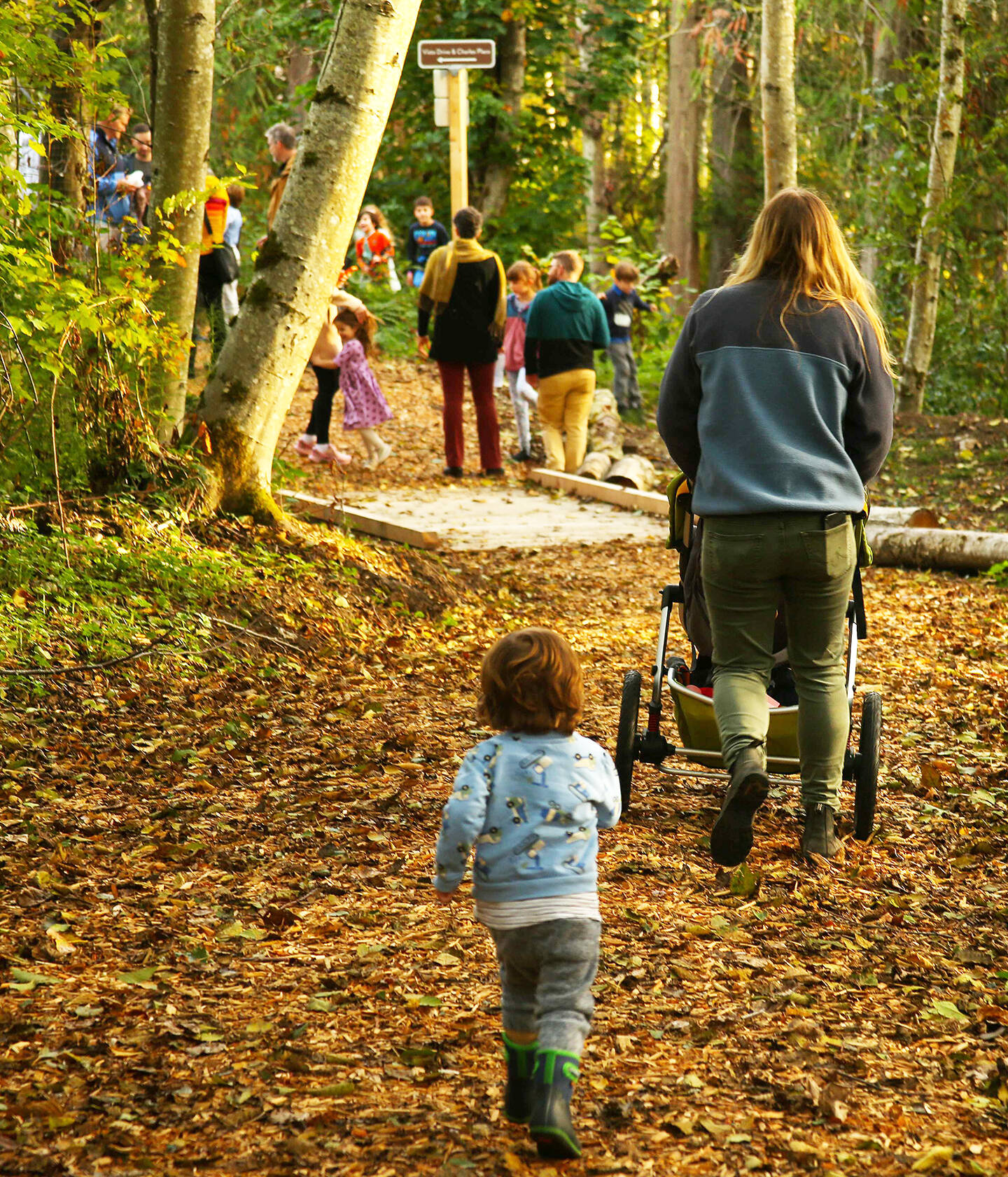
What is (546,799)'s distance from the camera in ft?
9.51

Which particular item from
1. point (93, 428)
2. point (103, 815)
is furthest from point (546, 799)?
point (93, 428)

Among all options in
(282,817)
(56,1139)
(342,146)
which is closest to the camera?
(56,1139)

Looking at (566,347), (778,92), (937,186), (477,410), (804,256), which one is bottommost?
(477,410)

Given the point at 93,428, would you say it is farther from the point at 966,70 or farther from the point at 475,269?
the point at 966,70

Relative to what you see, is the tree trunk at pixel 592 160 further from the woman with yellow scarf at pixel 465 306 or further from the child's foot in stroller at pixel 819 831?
the child's foot in stroller at pixel 819 831

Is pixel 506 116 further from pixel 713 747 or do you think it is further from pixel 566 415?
pixel 713 747

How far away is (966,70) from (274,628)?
578 inches

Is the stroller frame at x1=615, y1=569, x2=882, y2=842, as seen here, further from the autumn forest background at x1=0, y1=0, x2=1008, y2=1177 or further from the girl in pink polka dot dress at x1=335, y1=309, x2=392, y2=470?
the girl in pink polka dot dress at x1=335, y1=309, x2=392, y2=470

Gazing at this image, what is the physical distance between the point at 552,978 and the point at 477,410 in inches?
397

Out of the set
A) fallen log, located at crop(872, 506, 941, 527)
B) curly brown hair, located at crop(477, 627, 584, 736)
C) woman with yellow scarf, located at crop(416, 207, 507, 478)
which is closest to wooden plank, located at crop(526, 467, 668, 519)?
woman with yellow scarf, located at crop(416, 207, 507, 478)

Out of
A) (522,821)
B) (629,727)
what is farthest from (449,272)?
(522,821)

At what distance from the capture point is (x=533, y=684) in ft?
9.59

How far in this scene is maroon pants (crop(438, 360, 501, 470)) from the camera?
1220 cm

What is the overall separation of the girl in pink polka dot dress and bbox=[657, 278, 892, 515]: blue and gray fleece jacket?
8128mm
